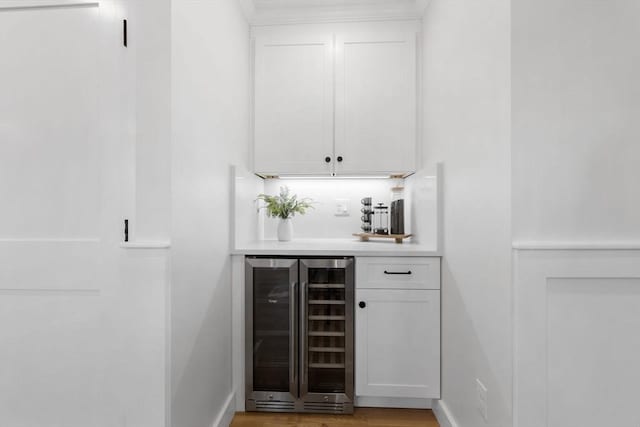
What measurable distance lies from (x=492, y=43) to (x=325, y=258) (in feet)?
4.30

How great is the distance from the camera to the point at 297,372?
6.56ft

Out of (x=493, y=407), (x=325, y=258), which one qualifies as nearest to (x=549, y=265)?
(x=493, y=407)

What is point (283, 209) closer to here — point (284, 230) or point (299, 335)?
point (284, 230)

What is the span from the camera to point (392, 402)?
2.08 metres

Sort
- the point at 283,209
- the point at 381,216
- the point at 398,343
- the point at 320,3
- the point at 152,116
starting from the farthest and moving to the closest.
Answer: the point at 381,216, the point at 283,209, the point at 320,3, the point at 398,343, the point at 152,116

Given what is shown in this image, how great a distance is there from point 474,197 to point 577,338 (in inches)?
24.3

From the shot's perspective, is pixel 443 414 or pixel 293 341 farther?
pixel 293 341

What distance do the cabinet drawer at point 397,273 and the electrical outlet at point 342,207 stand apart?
2.72 feet

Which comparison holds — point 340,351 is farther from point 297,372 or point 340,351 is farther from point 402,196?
point 402,196

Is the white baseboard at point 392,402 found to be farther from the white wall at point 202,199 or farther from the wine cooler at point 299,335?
the white wall at point 202,199

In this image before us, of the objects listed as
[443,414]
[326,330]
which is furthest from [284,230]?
[443,414]

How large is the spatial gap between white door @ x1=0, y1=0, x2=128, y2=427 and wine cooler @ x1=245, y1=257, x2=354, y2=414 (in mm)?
819

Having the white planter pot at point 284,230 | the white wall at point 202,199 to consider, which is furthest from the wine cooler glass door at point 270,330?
the white planter pot at point 284,230

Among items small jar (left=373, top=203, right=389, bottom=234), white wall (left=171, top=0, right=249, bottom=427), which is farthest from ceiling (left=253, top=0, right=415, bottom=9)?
small jar (left=373, top=203, right=389, bottom=234)
